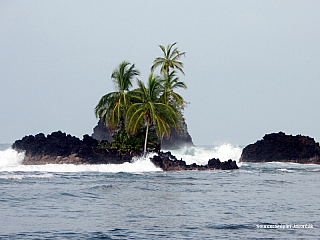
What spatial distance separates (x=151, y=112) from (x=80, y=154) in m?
5.85

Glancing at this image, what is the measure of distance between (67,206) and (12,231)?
4.02m

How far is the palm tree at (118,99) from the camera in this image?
35125mm

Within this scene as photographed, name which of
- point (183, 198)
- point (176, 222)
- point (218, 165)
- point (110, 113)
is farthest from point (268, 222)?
point (110, 113)

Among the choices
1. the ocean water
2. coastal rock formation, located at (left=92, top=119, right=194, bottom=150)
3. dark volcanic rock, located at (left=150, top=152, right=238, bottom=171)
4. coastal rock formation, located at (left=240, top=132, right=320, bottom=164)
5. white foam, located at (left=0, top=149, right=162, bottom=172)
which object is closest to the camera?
the ocean water

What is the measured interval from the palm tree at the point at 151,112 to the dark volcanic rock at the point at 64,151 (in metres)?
2.40

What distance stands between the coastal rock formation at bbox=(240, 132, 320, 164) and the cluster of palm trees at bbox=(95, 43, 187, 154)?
13.1 meters

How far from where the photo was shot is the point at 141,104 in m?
33.2

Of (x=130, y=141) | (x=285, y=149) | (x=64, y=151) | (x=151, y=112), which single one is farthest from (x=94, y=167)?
(x=285, y=149)

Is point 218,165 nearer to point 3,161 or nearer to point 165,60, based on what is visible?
point 165,60

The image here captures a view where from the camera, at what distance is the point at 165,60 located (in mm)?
40562

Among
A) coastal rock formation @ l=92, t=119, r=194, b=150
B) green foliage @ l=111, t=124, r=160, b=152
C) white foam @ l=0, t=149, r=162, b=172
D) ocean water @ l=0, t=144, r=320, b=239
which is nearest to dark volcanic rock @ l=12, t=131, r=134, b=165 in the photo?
green foliage @ l=111, t=124, r=160, b=152

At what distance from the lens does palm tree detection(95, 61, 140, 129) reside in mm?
35125

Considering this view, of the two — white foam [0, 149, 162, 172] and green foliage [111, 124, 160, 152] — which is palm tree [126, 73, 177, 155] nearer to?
green foliage [111, 124, 160, 152]

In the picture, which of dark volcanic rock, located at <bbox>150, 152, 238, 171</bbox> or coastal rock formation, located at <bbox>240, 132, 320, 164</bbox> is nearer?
dark volcanic rock, located at <bbox>150, 152, 238, 171</bbox>
